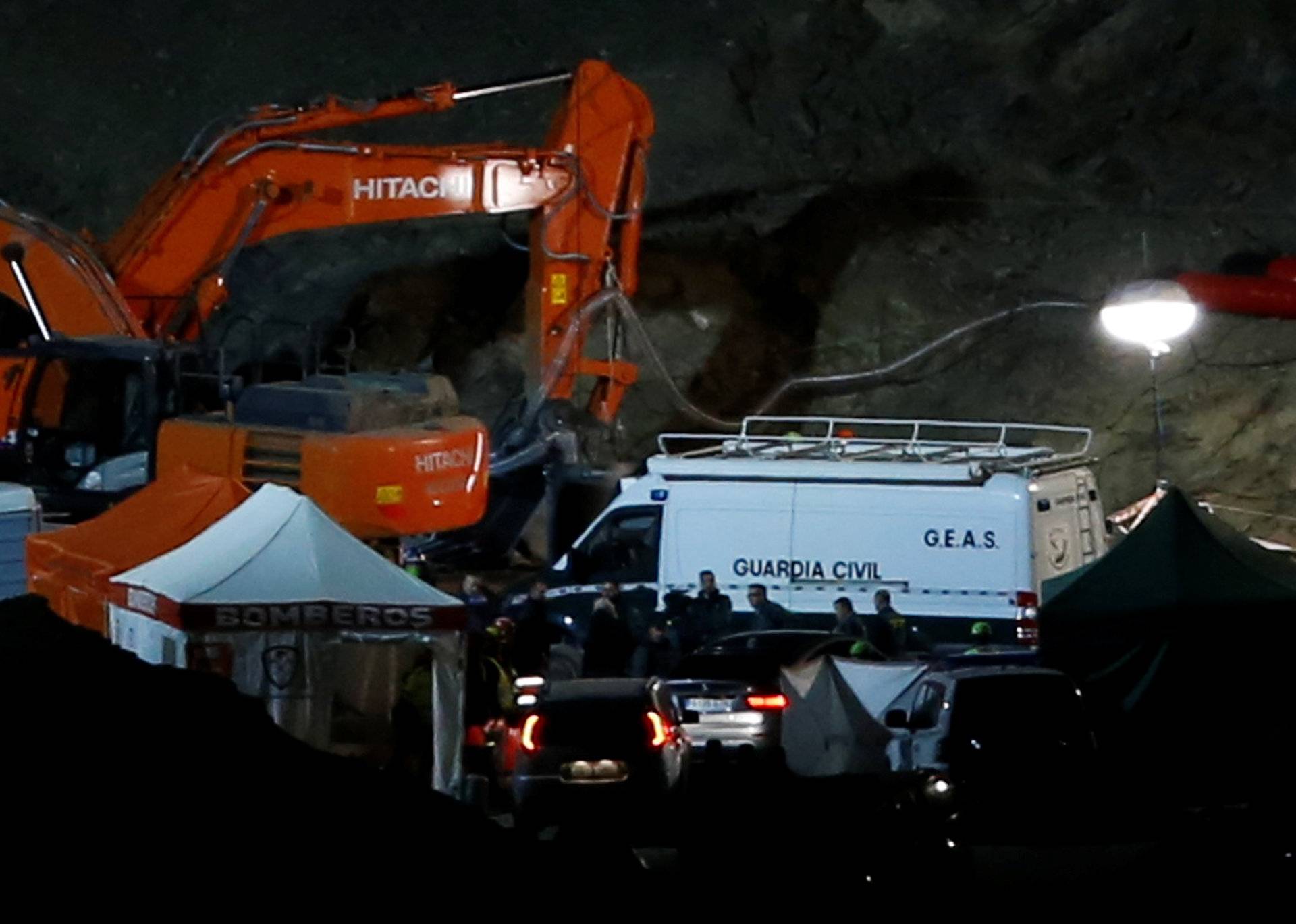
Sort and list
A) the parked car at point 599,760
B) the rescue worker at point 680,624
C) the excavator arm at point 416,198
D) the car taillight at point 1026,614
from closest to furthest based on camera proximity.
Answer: the parked car at point 599,760 → the car taillight at point 1026,614 → the rescue worker at point 680,624 → the excavator arm at point 416,198

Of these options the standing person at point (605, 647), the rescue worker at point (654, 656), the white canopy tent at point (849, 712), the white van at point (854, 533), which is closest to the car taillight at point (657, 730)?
the white canopy tent at point (849, 712)

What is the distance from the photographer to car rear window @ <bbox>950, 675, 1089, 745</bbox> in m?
16.0

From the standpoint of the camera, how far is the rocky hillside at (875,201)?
28.4 meters

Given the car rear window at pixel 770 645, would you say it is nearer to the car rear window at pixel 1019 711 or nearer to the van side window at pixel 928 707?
the van side window at pixel 928 707

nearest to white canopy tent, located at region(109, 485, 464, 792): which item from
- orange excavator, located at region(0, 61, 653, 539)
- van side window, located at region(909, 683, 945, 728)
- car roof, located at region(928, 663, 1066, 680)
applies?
van side window, located at region(909, 683, 945, 728)

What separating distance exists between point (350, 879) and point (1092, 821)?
8894 millimetres

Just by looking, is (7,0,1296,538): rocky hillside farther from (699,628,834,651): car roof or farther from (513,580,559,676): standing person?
(699,628,834,651): car roof

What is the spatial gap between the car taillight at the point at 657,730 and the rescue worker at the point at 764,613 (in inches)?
172

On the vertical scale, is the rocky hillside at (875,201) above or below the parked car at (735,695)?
above

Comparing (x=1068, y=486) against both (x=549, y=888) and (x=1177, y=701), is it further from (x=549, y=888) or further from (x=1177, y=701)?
(x=549, y=888)

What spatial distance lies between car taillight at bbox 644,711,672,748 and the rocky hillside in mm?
12896

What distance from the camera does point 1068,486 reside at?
21062 millimetres

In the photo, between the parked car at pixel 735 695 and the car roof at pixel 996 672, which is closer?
the car roof at pixel 996 672

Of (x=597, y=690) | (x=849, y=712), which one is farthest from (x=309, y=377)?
(x=849, y=712)
